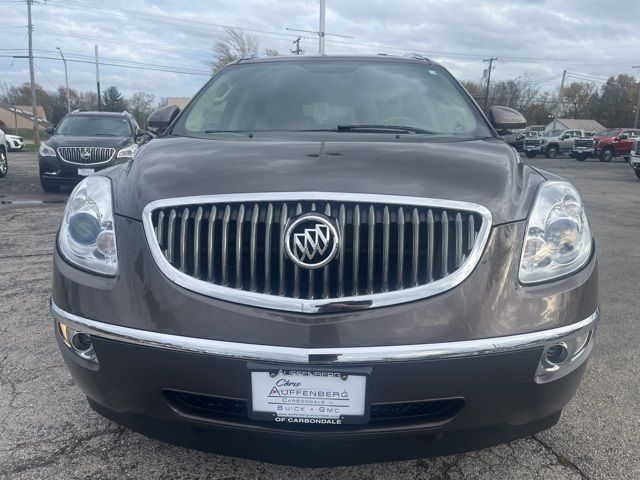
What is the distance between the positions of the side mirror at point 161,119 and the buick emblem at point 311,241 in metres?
2.03

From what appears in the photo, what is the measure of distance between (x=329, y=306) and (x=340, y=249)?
18cm

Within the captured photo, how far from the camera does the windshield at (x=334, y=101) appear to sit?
2854 mm

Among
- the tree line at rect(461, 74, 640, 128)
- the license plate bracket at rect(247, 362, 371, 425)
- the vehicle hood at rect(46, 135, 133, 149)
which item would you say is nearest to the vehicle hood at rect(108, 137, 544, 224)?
the license plate bracket at rect(247, 362, 371, 425)

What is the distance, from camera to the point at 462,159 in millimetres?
2072

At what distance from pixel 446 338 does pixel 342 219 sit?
0.47 meters

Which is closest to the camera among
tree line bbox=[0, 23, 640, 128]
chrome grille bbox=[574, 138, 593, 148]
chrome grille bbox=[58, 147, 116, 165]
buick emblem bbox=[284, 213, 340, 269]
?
buick emblem bbox=[284, 213, 340, 269]

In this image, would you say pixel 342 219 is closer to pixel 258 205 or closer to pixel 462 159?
pixel 258 205

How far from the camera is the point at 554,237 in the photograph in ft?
6.06

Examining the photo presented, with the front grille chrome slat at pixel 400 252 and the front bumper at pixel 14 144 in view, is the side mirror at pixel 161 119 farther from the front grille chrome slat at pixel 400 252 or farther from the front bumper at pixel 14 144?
→ the front bumper at pixel 14 144

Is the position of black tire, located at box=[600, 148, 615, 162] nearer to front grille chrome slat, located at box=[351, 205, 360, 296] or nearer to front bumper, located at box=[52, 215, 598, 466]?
front bumper, located at box=[52, 215, 598, 466]

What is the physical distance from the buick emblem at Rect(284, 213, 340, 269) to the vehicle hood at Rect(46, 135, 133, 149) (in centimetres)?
954

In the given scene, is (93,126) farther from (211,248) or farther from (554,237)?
(554,237)

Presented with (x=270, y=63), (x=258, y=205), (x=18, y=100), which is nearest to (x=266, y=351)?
(x=258, y=205)

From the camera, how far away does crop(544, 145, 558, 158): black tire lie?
35.2m
